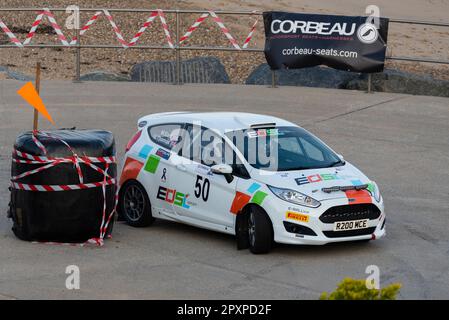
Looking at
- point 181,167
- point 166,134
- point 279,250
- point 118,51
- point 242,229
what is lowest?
point 279,250

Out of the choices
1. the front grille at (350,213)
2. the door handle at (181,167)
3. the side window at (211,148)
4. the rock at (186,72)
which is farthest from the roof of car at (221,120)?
the rock at (186,72)

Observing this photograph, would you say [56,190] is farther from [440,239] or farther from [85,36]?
[85,36]

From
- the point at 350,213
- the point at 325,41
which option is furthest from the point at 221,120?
the point at 325,41

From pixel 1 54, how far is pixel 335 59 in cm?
1124

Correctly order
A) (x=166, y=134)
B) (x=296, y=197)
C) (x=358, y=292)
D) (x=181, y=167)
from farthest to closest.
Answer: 1. (x=166, y=134)
2. (x=181, y=167)
3. (x=296, y=197)
4. (x=358, y=292)

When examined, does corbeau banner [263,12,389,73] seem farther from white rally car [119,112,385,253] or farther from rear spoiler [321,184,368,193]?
rear spoiler [321,184,368,193]

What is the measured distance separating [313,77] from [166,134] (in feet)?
38.2

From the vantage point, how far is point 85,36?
32.6 metres

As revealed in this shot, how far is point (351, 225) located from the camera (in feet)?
39.8

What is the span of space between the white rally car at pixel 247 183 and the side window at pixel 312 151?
0.02 meters

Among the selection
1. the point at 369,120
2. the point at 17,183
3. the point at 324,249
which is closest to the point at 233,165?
the point at 324,249

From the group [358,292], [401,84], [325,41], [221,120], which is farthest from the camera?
[401,84]

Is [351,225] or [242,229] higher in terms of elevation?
[351,225]

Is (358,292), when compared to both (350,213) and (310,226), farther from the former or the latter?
(350,213)
